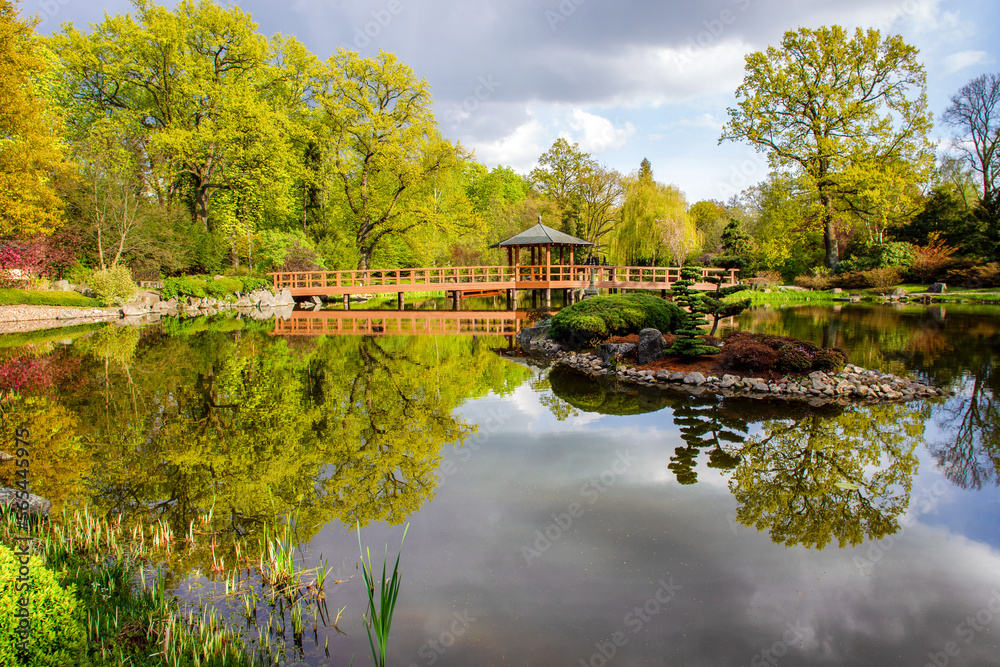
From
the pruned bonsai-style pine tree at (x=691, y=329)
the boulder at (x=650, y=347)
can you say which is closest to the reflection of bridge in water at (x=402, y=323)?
the boulder at (x=650, y=347)

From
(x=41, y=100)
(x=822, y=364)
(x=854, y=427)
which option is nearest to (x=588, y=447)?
(x=854, y=427)

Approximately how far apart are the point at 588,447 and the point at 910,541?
9.76ft

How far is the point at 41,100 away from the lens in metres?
18.9

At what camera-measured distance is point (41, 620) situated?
222 cm

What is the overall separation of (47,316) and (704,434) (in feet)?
74.1

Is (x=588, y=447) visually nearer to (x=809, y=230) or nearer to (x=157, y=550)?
(x=157, y=550)

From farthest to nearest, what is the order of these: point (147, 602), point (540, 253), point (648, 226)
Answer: point (648, 226), point (540, 253), point (147, 602)

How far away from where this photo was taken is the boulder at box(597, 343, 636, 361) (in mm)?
11164

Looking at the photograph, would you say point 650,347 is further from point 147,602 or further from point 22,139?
point 22,139

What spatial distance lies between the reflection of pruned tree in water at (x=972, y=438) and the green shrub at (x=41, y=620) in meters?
6.69

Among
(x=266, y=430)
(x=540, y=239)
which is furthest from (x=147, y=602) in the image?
(x=540, y=239)

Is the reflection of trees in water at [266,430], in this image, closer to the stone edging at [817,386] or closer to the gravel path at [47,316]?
the stone edging at [817,386]

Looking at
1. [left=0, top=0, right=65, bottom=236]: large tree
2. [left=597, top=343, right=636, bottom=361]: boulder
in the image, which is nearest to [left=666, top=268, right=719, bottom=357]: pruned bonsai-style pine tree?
[left=597, top=343, right=636, bottom=361]: boulder

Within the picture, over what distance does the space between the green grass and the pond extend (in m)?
12.2
